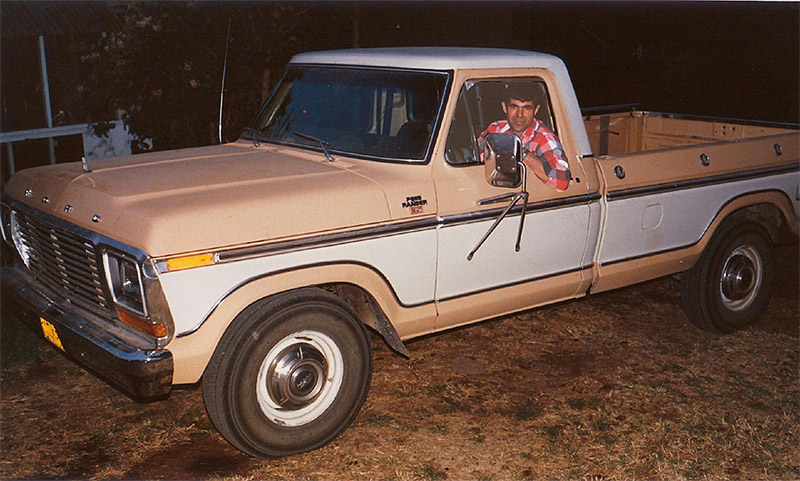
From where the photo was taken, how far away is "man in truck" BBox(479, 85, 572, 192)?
5.47 m

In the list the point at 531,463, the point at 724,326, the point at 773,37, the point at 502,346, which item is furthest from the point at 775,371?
the point at 773,37

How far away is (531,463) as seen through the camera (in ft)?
15.7

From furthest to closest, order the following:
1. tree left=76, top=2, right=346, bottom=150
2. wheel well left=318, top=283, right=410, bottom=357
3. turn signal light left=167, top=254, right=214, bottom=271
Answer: tree left=76, top=2, right=346, bottom=150
wheel well left=318, top=283, right=410, bottom=357
turn signal light left=167, top=254, right=214, bottom=271

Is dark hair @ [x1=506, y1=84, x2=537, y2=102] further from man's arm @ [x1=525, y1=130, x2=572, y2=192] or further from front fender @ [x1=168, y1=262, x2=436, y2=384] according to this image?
front fender @ [x1=168, y1=262, x2=436, y2=384]

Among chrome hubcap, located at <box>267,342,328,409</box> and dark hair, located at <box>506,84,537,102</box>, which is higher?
dark hair, located at <box>506,84,537,102</box>

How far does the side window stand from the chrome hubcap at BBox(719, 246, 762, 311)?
2123 millimetres

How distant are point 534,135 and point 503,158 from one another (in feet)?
2.73

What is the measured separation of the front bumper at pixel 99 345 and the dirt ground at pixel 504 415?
622 millimetres

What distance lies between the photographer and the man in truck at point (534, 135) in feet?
17.9

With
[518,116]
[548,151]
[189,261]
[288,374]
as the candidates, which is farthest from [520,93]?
[189,261]

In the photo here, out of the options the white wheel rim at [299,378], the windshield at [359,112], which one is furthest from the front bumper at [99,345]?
the windshield at [359,112]

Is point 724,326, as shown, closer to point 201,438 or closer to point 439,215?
point 439,215

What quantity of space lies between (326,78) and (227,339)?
2043 mm

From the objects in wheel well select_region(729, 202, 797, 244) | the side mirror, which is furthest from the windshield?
wheel well select_region(729, 202, 797, 244)
